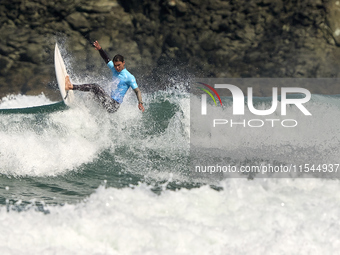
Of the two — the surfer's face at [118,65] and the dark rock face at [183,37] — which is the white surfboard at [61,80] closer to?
the surfer's face at [118,65]

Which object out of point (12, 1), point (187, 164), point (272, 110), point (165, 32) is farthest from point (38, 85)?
point (187, 164)

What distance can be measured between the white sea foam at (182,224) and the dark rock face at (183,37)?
851 cm

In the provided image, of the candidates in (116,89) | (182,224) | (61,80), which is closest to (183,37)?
(61,80)

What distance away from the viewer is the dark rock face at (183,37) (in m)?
11.8

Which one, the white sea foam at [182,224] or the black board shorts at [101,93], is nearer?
the white sea foam at [182,224]

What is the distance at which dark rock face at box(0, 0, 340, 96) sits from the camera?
464 inches

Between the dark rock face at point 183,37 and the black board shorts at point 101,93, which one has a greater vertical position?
the dark rock face at point 183,37

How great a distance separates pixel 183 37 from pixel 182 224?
9492 millimetres

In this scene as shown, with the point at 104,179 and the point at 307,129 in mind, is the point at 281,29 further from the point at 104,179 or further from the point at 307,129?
the point at 104,179

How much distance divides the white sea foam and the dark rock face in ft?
27.9

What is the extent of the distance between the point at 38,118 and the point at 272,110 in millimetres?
4444

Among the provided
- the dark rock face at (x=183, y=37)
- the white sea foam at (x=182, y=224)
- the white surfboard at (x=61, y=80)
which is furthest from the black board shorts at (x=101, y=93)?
the dark rock face at (x=183, y=37)

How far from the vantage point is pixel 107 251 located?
3143 mm

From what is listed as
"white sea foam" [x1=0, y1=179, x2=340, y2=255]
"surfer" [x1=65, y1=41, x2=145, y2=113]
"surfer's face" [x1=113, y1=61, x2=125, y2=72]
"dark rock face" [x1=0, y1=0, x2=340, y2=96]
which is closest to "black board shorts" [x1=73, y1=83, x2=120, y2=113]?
"surfer" [x1=65, y1=41, x2=145, y2=113]
